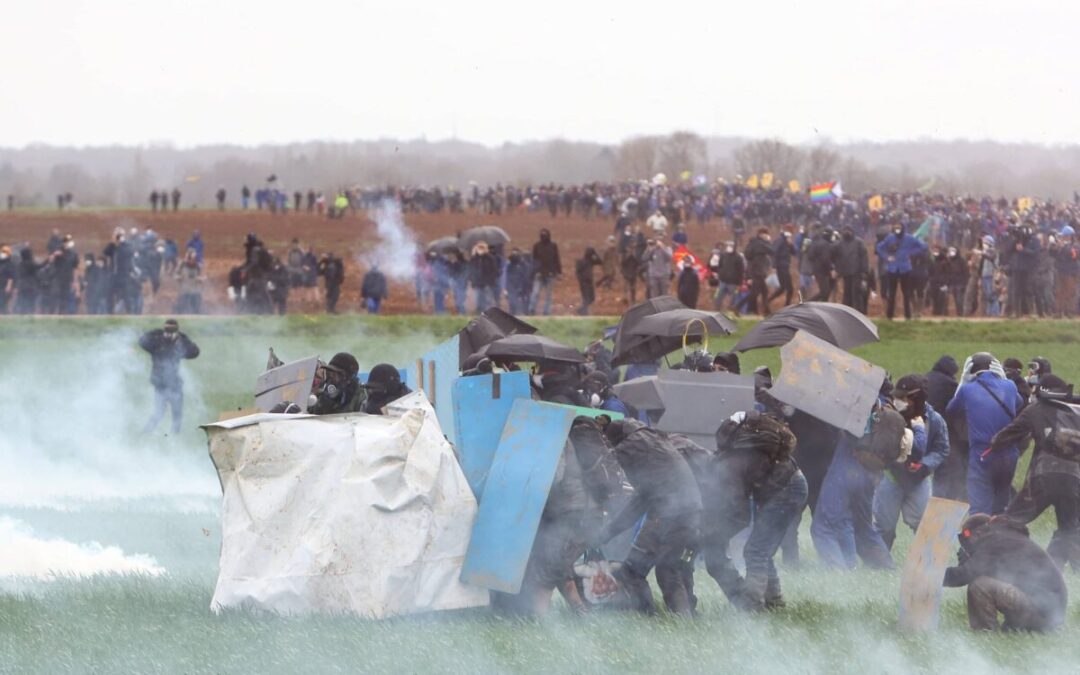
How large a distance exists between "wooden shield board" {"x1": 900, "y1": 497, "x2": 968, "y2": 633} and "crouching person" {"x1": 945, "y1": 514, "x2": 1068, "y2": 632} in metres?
0.28

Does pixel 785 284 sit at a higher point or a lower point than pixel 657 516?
lower

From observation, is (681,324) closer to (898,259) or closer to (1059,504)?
(1059,504)

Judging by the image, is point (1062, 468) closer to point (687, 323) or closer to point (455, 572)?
point (687, 323)

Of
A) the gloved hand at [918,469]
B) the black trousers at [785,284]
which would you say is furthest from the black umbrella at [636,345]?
the black trousers at [785,284]

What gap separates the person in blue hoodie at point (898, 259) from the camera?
31.0m

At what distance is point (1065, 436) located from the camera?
13.1m

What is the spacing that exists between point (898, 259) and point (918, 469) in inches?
686

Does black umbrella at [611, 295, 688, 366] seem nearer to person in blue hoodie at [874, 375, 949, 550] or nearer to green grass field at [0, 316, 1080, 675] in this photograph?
green grass field at [0, 316, 1080, 675]

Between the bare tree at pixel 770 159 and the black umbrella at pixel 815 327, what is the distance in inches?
3316

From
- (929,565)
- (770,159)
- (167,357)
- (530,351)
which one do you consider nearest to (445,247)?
(167,357)

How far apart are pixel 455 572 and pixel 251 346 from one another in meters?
21.6

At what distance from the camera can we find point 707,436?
1323 cm

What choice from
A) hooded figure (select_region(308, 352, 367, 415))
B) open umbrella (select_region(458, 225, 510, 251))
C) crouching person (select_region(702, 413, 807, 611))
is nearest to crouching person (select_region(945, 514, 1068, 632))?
crouching person (select_region(702, 413, 807, 611))

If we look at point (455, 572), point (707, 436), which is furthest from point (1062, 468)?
point (455, 572)
